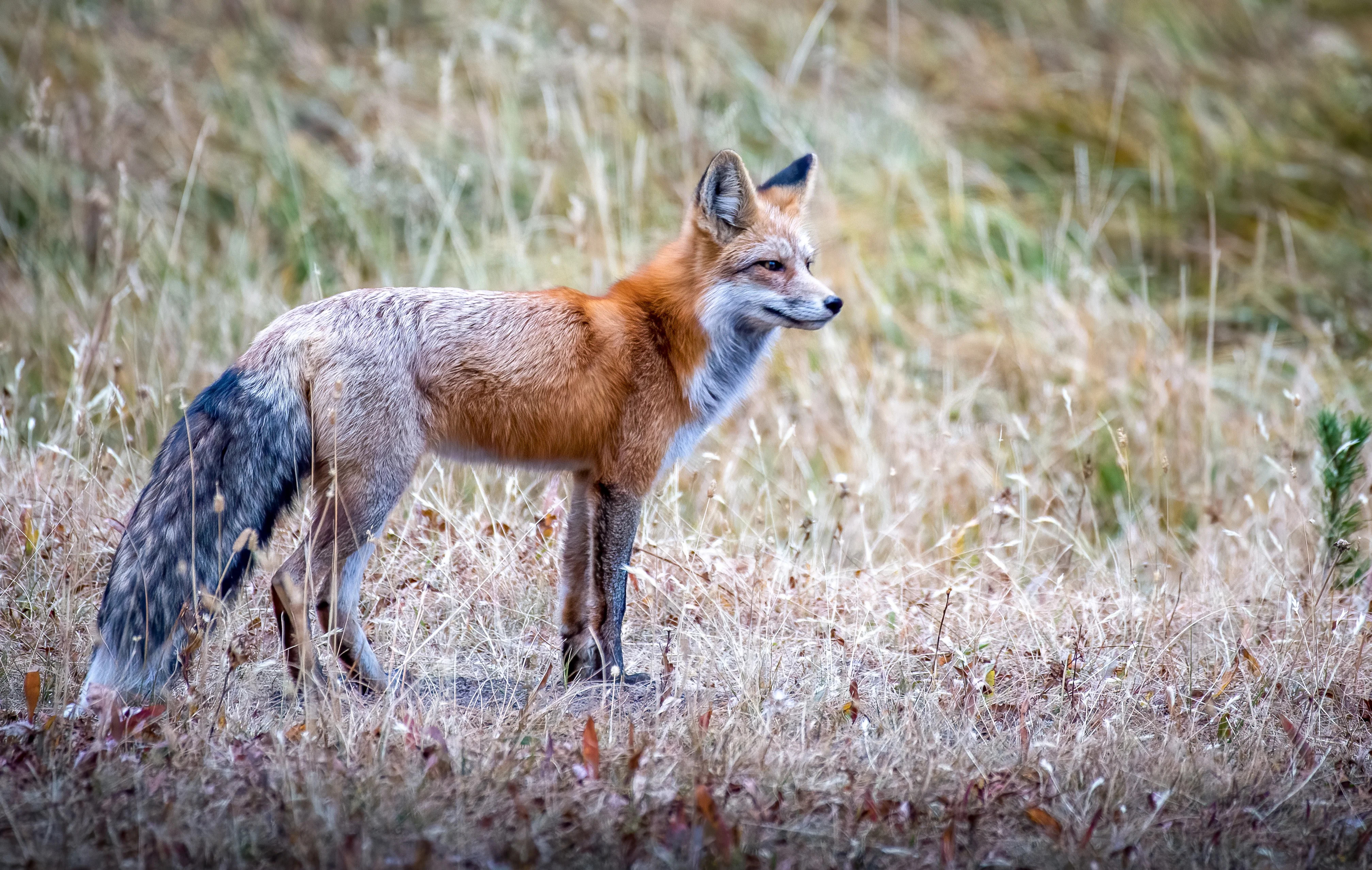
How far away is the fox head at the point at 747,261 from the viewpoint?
4.14 m

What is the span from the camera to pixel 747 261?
421cm

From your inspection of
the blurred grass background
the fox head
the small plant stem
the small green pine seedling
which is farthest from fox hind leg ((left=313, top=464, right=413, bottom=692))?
the small green pine seedling

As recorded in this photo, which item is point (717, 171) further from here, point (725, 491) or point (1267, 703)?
point (1267, 703)

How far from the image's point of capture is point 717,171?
415 centimetres

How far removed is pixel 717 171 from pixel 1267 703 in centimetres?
263

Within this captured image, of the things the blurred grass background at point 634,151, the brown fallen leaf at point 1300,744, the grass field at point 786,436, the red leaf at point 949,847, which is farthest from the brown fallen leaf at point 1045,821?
the blurred grass background at point 634,151

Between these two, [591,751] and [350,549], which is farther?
[350,549]

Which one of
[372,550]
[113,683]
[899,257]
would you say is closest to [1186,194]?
[899,257]

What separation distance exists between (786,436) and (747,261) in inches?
29.7

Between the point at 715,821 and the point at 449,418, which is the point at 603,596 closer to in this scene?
the point at 449,418

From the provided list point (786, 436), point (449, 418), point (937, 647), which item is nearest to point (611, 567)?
point (449, 418)

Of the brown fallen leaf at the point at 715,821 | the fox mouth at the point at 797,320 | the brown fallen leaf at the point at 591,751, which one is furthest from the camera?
→ the fox mouth at the point at 797,320

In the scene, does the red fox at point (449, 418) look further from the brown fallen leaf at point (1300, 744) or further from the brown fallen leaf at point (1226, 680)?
the brown fallen leaf at point (1300, 744)

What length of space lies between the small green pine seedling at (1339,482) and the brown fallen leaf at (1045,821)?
2.02 metres
